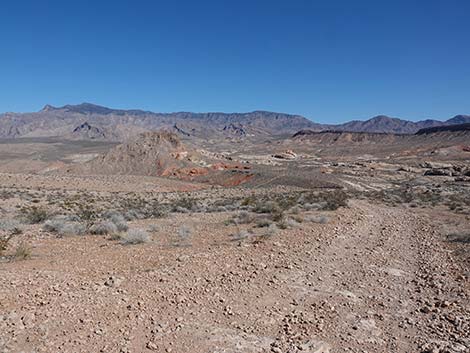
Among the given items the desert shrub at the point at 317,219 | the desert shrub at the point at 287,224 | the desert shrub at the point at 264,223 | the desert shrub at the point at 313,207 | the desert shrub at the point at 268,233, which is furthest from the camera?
the desert shrub at the point at 313,207

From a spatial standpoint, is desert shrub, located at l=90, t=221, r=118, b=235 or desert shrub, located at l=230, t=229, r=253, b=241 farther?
desert shrub, located at l=90, t=221, r=118, b=235

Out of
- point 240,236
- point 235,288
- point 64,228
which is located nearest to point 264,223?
point 240,236

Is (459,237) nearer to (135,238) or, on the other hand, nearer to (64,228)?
(135,238)

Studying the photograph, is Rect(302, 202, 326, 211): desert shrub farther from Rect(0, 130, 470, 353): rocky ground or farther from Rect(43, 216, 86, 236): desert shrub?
Rect(43, 216, 86, 236): desert shrub

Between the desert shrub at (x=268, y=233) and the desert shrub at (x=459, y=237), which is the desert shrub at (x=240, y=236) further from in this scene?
the desert shrub at (x=459, y=237)

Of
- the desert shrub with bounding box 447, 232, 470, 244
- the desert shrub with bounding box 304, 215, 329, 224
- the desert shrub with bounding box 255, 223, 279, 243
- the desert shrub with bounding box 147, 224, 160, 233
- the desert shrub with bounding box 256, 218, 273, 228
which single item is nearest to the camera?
the desert shrub with bounding box 255, 223, 279, 243

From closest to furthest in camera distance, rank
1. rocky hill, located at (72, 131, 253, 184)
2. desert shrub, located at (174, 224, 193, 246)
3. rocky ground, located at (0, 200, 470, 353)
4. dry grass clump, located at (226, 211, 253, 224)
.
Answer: rocky ground, located at (0, 200, 470, 353) → desert shrub, located at (174, 224, 193, 246) → dry grass clump, located at (226, 211, 253, 224) → rocky hill, located at (72, 131, 253, 184)

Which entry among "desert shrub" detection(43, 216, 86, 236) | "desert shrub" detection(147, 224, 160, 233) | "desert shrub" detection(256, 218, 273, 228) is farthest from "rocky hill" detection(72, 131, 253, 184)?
"desert shrub" detection(43, 216, 86, 236)

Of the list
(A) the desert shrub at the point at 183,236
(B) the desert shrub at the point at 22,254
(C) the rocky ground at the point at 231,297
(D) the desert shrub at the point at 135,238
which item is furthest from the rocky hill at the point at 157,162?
(B) the desert shrub at the point at 22,254

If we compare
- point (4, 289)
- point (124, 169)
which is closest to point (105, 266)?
point (4, 289)
